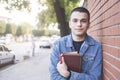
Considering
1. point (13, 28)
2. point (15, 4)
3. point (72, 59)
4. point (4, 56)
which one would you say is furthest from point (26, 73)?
point (13, 28)

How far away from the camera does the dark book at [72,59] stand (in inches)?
121

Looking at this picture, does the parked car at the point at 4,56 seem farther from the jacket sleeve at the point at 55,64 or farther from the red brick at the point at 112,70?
the red brick at the point at 112,70

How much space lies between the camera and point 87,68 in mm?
3295

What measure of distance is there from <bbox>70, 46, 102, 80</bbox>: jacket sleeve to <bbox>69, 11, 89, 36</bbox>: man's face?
0.31 m

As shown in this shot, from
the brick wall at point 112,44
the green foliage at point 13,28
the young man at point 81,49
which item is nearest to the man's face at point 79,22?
the young man at point 81,49

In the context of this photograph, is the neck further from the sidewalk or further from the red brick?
the sidewalk

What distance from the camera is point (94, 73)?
129 inches

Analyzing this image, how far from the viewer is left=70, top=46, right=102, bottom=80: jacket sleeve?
3146mm

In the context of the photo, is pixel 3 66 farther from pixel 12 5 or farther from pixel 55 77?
pixel 55 77

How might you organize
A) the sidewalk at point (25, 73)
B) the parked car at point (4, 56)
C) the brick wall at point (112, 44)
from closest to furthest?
the brick wall at point (112, 44) → the sidewalk at point (25, 73) → the parked car at point (4, 56)

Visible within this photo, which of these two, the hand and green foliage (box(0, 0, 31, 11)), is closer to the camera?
the hand

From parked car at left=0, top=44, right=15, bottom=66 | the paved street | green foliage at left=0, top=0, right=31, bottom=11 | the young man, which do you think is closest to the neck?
the young man

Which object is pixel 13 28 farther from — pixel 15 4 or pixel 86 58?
pixel 86 58

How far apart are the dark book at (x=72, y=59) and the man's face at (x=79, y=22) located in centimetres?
30
